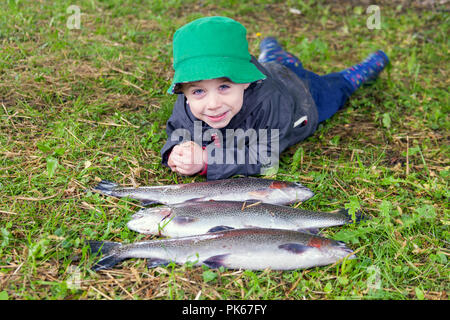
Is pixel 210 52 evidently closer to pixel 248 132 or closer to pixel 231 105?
pixel 231 105

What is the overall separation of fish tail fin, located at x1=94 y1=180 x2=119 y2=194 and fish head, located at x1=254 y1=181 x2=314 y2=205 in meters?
1.29

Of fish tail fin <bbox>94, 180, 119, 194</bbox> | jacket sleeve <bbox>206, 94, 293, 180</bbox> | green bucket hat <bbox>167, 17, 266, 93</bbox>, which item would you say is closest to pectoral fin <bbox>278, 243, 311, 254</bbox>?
jacket sleeve <bbox>206, 94, 293, 180</bbox>

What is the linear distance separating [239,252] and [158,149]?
1.69 m

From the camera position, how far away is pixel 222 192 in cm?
347

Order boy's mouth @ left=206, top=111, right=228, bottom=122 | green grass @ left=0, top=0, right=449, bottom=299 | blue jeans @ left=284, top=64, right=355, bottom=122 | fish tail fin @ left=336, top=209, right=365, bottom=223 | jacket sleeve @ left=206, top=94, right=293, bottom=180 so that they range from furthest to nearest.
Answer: blue jeans @ left=284, top=64, right=355, bottom=122, jacket sleeve @ left=206, top=94, right=293, bottom=180, boy's mouth @ left=206, top=111, right=228, bottom=122, fish tail fin @ left=336, top=209, right=365, bottom=223, green grass @ left=0, top=0, right=449, bottom=299

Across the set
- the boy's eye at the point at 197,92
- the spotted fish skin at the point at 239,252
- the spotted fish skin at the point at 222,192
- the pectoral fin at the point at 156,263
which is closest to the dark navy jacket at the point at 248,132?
the spotted fish skin at the point at 222,192

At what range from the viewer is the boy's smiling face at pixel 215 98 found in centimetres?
330

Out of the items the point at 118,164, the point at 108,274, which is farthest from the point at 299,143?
the point at 108,274

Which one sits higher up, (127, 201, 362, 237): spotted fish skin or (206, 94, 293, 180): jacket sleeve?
Answer: (206, 94, 293, 180): jacket sleeve

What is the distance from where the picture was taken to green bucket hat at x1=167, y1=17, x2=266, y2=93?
3.13m

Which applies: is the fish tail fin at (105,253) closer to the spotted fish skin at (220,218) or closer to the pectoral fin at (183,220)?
the spotted fish skin at (220,218)

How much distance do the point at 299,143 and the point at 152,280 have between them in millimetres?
2308

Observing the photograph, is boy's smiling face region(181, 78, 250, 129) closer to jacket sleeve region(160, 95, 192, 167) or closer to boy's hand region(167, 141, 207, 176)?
boy's hand region(167, 141, 207, 176)

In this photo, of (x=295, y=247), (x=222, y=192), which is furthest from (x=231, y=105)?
(x=295, y=247)
